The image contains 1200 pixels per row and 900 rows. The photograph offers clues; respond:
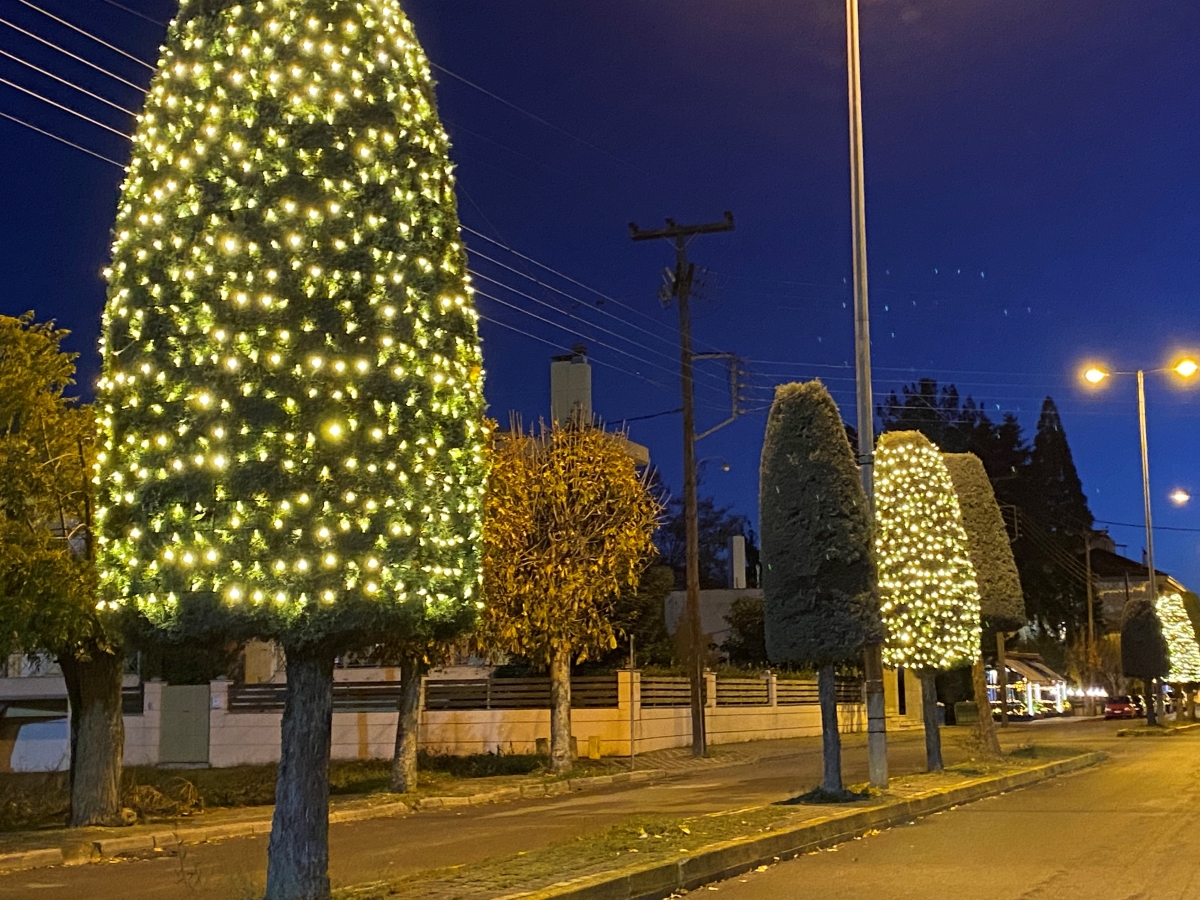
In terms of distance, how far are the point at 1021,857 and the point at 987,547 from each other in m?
13.3

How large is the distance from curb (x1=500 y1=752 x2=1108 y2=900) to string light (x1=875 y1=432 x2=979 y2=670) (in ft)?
10.0

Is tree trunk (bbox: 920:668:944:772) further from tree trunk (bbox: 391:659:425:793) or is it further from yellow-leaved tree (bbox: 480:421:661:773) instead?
tree trunk (bbox: 391:659:425:793)

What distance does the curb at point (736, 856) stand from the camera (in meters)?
9.41

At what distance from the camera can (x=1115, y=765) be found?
24.7 metres

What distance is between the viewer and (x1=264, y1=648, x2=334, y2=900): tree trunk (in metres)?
8.28

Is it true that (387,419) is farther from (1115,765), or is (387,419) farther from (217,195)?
(1115,765)

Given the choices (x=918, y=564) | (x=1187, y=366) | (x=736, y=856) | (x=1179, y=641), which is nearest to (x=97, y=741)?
(x=736, y=856)

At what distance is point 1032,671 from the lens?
62.2 m

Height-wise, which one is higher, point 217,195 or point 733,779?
point 217,195

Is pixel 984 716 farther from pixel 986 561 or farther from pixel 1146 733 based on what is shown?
pixel 1146 733

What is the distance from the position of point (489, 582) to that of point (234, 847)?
313 inches

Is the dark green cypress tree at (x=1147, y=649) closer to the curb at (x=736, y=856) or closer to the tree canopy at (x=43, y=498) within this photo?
the curb at (x=736, y=856)

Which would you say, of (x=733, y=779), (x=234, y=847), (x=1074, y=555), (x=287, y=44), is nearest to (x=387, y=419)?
(x=287, y=44)

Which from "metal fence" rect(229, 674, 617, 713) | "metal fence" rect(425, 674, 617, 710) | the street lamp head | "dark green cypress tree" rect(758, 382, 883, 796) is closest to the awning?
the street lamp head
